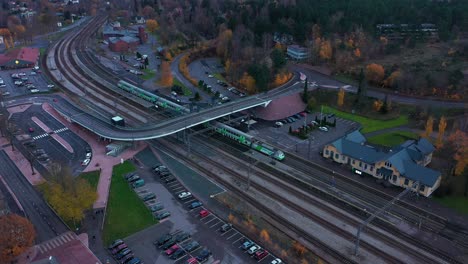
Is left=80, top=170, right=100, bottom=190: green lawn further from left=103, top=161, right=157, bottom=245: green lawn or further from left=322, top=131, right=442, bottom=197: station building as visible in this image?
left=322, top=131, right=442, bottom=197: station building

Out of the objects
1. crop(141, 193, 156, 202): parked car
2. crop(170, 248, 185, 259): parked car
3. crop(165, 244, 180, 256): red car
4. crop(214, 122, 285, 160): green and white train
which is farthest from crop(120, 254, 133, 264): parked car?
crop(214, 122, 285, 160): green and white train

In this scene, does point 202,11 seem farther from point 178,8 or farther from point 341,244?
point 341,244

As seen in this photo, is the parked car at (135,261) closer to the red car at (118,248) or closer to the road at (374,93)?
the red car at (118,248)

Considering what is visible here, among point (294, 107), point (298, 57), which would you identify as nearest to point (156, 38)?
point (298, 57)

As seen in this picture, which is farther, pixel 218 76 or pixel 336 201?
pixel 218 76

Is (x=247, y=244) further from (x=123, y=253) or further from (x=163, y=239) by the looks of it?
(x=123, y=253)

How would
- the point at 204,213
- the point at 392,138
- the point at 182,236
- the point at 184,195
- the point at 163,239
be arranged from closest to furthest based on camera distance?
the point at 163,239 → the point at 182,236 → the point at 204,213 → the point at 184,195 → the point at 392,138

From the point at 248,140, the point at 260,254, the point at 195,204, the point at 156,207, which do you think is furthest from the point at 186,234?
the point at 248,140
